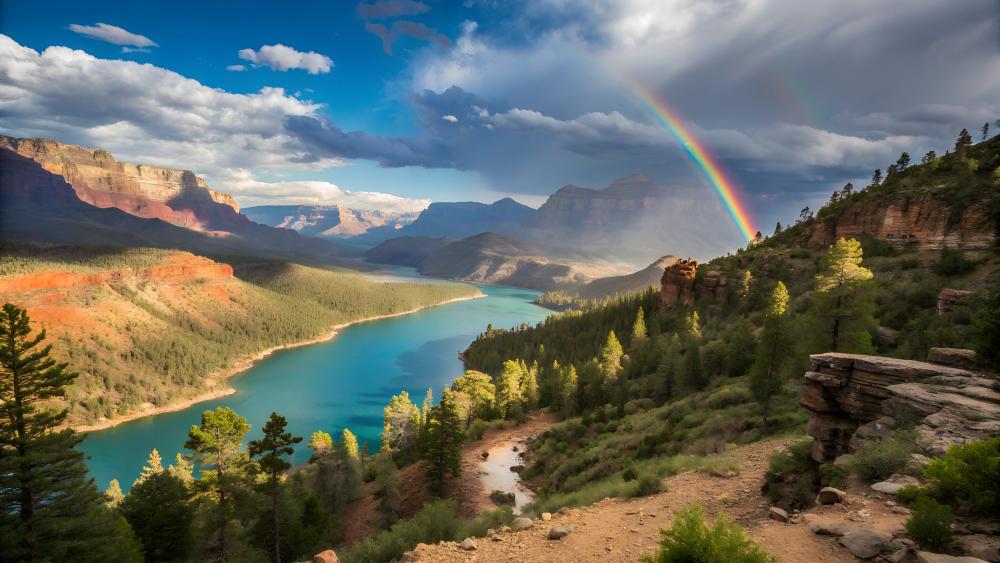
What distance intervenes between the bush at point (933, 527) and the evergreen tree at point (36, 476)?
26363mm

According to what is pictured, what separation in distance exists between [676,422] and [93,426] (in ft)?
386

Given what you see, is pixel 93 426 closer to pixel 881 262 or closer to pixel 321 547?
pixel 321 547

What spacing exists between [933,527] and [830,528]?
90.7 inches

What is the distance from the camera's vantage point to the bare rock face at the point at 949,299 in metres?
30.2

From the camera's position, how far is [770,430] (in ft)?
73.8

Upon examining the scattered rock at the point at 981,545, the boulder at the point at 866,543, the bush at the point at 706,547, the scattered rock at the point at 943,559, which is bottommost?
the boulder at the point at 866,543

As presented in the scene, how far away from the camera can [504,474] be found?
36438mm

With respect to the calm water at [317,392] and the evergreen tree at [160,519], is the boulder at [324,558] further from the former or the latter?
the calm water at [317,392]

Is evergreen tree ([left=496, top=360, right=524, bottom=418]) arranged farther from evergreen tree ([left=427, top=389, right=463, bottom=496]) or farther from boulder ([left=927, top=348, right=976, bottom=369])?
boulder ([left=927, top=348, right=976, bottom=369])

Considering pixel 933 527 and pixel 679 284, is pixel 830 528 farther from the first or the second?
pixel 679 284

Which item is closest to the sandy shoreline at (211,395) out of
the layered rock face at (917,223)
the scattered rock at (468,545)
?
the scattered rock at (468,545)

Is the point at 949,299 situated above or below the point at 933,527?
above

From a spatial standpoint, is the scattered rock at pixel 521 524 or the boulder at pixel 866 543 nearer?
the boulder at pixel 866 543

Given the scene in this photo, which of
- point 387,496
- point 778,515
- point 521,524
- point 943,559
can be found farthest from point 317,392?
point 943,559
